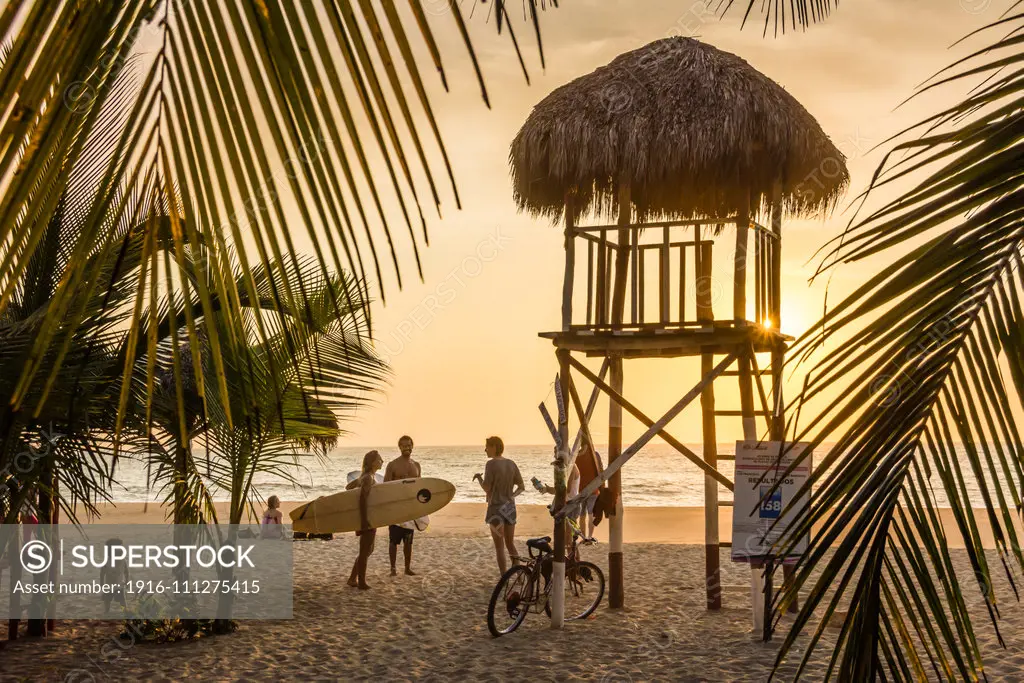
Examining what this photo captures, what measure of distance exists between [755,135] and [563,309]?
2.59m

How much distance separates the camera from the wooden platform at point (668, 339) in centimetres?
943

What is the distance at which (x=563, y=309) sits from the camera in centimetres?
1014

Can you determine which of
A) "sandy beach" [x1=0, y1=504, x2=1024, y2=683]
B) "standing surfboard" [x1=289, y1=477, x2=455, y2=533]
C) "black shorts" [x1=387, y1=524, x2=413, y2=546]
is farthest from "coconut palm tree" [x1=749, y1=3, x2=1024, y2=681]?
"black shorts" [x1=387, y1=524, x2=413, y2=546]

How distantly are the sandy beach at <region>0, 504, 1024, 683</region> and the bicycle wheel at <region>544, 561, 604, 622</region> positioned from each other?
0.56ft

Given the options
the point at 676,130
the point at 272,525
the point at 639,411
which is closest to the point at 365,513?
the point at 639,411

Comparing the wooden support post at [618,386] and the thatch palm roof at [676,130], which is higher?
the thatch palm roof at [676,130]

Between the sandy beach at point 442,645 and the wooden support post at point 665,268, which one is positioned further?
the wooden support post at point 665,268

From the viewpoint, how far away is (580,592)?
11.1 metres

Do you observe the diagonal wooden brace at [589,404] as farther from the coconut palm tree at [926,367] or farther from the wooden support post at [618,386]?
the coconut palm tree at [926,367]

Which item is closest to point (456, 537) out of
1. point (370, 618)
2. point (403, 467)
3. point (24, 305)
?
point (403, 467)

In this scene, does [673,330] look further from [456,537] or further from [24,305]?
[456,537]

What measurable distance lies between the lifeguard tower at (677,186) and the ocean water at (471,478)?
2456 centimetres

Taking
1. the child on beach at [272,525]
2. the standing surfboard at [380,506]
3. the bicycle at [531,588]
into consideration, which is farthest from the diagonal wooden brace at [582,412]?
the child on beach at [272,525]

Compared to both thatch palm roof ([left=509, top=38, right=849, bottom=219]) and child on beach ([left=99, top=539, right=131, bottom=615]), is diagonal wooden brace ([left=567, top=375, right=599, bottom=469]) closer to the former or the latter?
thatch palm roof ([left=509, top=38, right=849, bottom=219])
